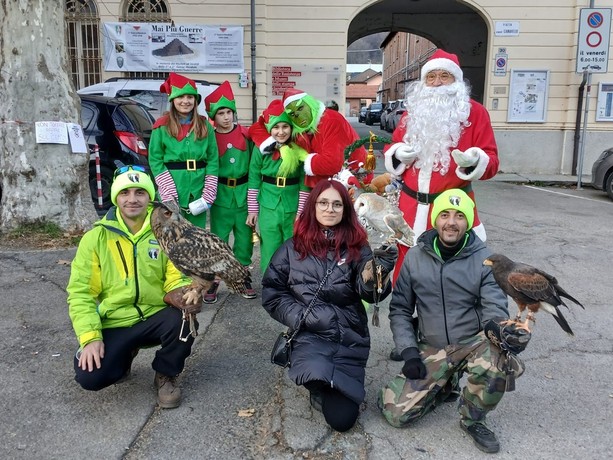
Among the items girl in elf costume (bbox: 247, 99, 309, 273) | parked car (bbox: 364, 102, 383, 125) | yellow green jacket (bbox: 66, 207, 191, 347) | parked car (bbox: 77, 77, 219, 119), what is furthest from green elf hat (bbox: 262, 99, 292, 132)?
parked car (bbox: 364, 102, 383, 125)

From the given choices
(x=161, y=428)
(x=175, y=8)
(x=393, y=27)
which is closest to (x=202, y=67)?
(x=175, y=8)

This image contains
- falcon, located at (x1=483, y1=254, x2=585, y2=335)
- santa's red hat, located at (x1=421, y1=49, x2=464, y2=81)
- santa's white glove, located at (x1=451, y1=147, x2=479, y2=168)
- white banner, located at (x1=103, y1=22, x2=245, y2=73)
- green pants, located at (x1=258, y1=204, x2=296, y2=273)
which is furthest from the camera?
white banner, located at (x1=103, y1=22, x2=245, y2=73)

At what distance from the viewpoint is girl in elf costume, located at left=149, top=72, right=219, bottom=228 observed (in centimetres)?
419

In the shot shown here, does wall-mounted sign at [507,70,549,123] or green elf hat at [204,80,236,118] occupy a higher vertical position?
wall-mounted sign at [507,70,549,123]

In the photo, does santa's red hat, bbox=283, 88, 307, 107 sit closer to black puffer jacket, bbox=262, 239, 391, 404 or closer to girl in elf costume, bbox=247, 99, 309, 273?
girl in elf costume, bbox=247, 99, 309, 273

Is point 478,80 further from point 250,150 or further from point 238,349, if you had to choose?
point 238,349

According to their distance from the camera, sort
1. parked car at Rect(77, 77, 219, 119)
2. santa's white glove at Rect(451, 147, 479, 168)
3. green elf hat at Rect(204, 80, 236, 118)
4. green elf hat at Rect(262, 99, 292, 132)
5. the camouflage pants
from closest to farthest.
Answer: the camouflage pants
santa's white glove at Rect(451, 147, 479, 168)
green elf hat at Rect(262, 99, 292, 132)
green elf hat at Rect(204, 80, 236, 118)
parked car at Rect(77, 77, 219, 119)

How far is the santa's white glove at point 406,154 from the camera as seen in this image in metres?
3.48

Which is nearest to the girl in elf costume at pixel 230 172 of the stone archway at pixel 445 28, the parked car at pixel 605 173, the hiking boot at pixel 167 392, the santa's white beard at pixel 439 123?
the hiking boot at pixel 167 392

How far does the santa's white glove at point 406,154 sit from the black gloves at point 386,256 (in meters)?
1.04

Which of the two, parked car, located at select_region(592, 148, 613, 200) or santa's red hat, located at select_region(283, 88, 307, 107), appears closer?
santa's red hat, located at select_region(283, 88, 307, 107)

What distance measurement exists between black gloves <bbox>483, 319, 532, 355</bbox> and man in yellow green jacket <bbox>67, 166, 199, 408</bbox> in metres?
1.59

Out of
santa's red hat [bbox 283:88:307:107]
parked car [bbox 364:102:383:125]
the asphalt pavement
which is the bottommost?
the asphalt pavement

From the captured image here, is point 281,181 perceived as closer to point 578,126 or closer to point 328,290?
point 328,290
